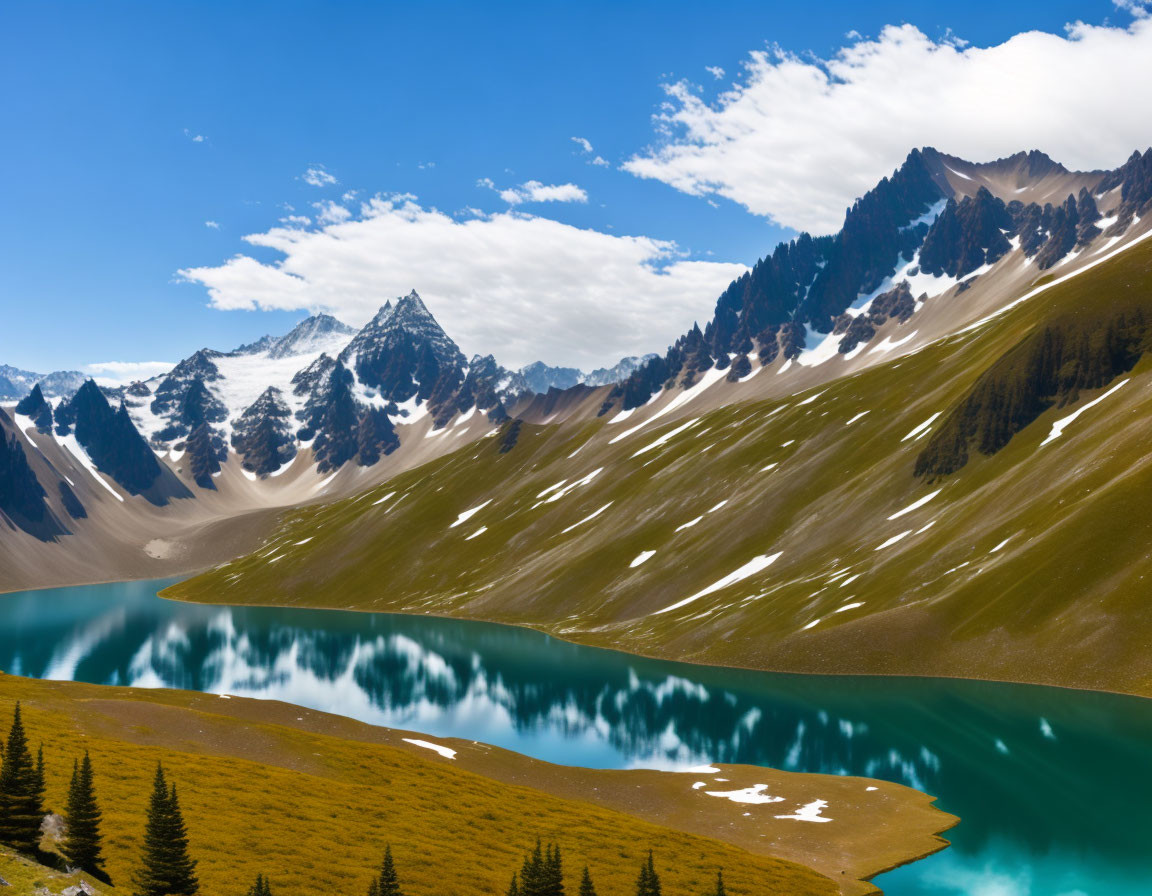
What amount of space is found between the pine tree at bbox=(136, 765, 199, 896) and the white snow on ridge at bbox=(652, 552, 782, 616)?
12641cm

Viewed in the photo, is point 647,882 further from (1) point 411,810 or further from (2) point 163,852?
(1) point 411,810

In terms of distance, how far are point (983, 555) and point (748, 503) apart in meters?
65.9

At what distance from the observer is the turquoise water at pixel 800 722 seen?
→ 58.5 metres

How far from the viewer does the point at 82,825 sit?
35.9 m

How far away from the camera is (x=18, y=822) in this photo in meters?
35.1

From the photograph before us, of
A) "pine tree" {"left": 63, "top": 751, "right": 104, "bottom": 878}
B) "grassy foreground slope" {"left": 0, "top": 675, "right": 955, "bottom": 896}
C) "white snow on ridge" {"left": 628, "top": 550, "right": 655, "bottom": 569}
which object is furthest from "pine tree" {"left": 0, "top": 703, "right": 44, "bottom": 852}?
"white snow on ridge" {"left": 628, "top": 550, "right": 655, "bottom": 569}

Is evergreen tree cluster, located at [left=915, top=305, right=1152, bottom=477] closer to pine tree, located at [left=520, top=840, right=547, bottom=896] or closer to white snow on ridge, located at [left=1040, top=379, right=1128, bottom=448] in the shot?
white snow on ridge, located at [left=1040, top=379, right=1128, bottom=448]

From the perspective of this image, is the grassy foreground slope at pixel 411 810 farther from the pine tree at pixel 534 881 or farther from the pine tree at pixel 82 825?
the pine tree at pixel 534 881

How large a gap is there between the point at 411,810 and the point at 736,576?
107 meters

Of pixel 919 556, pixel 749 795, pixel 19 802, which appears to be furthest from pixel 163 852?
pixel 919 556

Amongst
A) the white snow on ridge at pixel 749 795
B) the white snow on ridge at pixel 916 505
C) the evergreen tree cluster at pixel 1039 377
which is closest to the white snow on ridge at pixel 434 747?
the white snow on ridge at pixel 749 795

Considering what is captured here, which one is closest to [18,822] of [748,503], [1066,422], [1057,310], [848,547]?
[848,547]

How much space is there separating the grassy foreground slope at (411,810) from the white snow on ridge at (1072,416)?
86.3 metres

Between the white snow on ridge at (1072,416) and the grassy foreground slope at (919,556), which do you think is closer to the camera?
the grassy foreground slope at (919,556)
